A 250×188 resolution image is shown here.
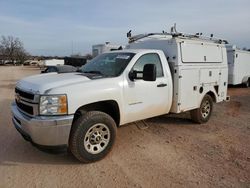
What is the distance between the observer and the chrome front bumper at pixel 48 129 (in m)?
4.00

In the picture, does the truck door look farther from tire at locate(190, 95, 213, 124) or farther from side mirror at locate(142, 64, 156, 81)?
tire at locate(190, 95, 213, 124)

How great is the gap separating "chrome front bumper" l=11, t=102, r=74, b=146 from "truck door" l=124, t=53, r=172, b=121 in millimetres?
1296

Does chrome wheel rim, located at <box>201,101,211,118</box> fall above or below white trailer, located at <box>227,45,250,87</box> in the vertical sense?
below

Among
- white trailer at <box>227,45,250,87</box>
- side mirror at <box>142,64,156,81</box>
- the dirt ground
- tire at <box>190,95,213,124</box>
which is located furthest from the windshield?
white trailer at <box>227,45,250,87</box>

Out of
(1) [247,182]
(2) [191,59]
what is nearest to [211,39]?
(2) [191,59]

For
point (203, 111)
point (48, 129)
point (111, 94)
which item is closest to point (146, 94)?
point (111, 94)

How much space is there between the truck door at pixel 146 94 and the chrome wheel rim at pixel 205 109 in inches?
62.0

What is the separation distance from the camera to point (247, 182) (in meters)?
3.90

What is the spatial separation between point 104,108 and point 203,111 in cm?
325

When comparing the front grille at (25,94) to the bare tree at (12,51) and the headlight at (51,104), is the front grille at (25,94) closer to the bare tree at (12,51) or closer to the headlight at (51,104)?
the headlight at (51,104)

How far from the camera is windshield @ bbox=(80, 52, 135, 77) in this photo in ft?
16.8

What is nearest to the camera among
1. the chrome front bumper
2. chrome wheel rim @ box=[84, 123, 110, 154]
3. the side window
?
the chrome front bumper

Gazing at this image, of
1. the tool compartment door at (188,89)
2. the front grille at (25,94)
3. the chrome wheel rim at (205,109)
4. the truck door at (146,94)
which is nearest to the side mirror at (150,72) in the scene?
the truck door at (146,94)

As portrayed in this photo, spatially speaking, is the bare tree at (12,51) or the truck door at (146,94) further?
the bare tree at (12,51)
